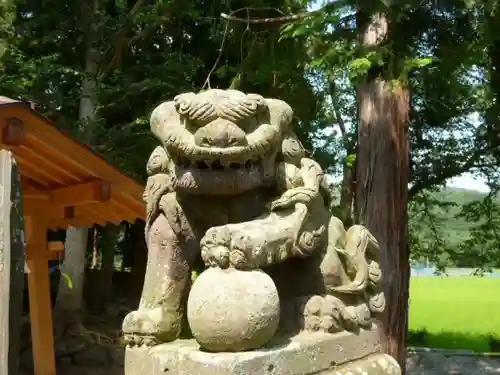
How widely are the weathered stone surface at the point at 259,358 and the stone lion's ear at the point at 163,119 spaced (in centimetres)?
83

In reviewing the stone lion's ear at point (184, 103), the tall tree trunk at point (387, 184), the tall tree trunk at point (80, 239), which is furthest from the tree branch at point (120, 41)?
the stone lion's ear at point (184, 103)

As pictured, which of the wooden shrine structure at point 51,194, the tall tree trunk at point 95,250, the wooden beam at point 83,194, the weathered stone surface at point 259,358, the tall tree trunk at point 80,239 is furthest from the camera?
the tall tree trunk at point 95,250

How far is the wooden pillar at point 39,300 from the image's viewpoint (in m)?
7.20

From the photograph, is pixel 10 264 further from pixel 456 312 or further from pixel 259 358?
pixel 456 312

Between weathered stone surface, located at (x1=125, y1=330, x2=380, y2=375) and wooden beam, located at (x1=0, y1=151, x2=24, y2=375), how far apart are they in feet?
1.71

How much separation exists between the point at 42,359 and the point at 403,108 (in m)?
4.40

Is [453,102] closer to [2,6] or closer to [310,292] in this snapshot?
[2,6]

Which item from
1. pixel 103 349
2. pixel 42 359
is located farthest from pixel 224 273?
pixel 103 349

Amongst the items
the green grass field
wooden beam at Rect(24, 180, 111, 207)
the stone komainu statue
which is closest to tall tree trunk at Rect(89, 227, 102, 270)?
the green grass field

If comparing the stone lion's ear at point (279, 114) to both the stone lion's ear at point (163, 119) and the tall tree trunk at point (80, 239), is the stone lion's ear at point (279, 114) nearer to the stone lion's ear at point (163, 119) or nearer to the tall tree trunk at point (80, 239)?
the stone lion's ear at point (163, 119)

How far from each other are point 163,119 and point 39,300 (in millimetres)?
4988

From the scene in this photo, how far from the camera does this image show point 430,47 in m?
7.22

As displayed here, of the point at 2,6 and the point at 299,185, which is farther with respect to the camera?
the point at 2,6

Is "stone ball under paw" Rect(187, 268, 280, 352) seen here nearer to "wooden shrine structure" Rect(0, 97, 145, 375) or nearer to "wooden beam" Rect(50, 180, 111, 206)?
"wooden shrine structure" Rect(0, 97, 145, 375)
